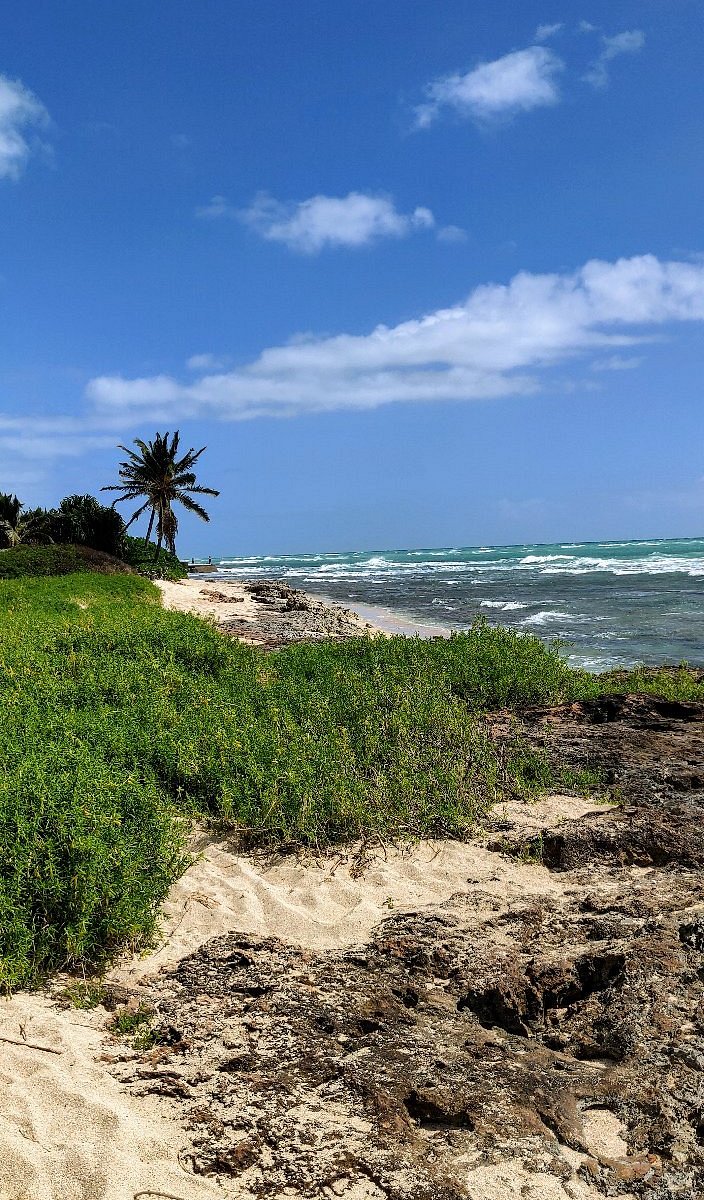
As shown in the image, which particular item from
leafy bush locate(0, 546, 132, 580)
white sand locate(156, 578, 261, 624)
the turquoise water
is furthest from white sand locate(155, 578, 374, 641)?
the turquoise water

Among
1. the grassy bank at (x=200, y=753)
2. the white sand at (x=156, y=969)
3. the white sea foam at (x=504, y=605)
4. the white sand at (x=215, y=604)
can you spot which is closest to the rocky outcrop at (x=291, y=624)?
the white sand at (x=215, y=604)

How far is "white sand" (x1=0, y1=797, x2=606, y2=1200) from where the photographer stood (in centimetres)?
275

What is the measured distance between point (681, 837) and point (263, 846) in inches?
129

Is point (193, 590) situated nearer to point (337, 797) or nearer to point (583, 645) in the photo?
point (583, 645)

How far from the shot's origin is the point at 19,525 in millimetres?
40250

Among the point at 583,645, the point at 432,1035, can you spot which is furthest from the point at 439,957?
the point at 583,645

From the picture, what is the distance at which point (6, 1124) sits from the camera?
9.53ft

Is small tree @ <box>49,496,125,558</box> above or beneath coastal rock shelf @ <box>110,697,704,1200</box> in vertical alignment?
above

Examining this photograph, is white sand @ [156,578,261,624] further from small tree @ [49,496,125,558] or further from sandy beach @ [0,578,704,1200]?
sandy beach @ [0,578,704,1200]

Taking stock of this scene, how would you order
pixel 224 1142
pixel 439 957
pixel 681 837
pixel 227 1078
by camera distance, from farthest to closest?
pixel 681 837 → pixel 439 957 → pixel 227 1078 → pixel 224 1142

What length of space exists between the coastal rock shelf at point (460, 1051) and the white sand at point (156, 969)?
120mm

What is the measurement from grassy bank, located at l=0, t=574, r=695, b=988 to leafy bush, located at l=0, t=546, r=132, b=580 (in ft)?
45.8

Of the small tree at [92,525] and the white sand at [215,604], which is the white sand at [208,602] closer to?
the white sand at [215,604]

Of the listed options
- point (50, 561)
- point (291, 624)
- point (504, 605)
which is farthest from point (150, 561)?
point (291, 624)
